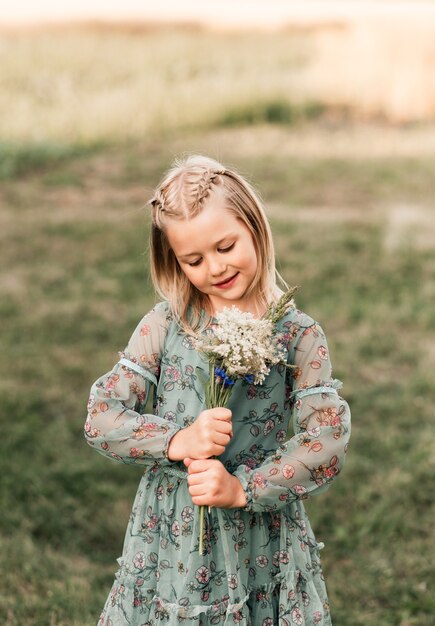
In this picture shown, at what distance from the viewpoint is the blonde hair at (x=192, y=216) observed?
7.22 feet

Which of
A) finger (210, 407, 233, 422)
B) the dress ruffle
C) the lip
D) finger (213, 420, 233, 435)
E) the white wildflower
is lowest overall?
the dress ruffle

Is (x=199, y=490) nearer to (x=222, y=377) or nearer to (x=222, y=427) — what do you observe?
(x=222, y=427)

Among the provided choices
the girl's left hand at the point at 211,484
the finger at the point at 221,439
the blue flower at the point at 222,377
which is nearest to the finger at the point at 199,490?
the girl's left hand at the point at 211,484

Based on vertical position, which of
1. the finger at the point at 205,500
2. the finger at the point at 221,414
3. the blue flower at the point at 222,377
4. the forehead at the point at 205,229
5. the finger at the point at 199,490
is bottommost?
the finger at the point at 205,500

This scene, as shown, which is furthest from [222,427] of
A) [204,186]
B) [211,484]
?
[204,186]

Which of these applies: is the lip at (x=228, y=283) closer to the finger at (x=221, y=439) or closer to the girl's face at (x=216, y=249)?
the girl's face at (x=216, y=249)

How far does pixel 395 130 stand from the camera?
12.3m

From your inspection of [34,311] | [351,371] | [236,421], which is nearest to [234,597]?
[236,421]

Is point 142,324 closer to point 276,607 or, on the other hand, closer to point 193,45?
point 276,607

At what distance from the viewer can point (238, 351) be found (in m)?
2.05

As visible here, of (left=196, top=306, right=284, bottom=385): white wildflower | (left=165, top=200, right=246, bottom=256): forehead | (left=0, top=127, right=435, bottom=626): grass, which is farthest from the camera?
(left=0, top=127, right=435, bottom=626): grass

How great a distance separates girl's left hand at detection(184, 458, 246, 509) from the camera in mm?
2092

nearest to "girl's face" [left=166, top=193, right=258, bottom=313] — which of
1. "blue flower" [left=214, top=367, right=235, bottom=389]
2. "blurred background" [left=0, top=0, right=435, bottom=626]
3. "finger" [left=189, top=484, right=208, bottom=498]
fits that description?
"blue flower" [left=214, top=367, right=235, bottom=389]

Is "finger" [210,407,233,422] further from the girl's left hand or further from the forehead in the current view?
the forehead
